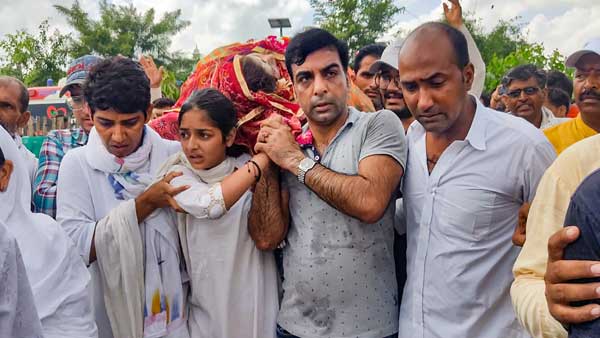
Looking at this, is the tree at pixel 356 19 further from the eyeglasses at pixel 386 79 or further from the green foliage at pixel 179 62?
the eyeglasses at pixel 386 79

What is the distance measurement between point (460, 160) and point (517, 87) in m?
2.97

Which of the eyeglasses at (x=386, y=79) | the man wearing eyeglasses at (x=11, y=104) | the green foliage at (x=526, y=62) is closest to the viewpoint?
the eyeglasses at (x=386, y=79)

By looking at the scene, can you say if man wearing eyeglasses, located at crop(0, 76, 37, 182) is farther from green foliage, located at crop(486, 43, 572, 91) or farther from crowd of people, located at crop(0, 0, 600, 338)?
green foliage, located at crop(486, 43, 572, 91)

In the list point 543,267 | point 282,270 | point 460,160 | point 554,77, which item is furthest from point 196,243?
point 554,77

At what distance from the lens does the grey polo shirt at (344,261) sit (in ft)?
6.98

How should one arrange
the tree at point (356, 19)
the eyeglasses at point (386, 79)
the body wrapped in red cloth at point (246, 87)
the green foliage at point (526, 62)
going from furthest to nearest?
1. the tree at point (356, 19)
2. the green foliage at point (526, 62)
3. the eyeglasses at point (386, 79)
4. the body wrapped in red cloth at point (246, 87)

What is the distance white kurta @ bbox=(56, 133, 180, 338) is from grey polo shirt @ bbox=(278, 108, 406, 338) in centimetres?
84

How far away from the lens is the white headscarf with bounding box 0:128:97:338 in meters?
2.06

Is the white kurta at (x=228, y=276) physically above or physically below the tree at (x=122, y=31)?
below

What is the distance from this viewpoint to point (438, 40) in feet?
6.77

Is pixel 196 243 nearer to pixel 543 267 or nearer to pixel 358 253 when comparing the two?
pixel 358 253

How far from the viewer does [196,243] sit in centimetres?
234

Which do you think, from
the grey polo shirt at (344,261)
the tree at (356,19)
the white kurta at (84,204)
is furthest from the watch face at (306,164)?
the tree at (356,19)

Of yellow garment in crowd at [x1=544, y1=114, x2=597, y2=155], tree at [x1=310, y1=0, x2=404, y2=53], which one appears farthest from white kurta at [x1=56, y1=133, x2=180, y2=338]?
tree at [x1=310, y1=0, x2=404, y2=53]
